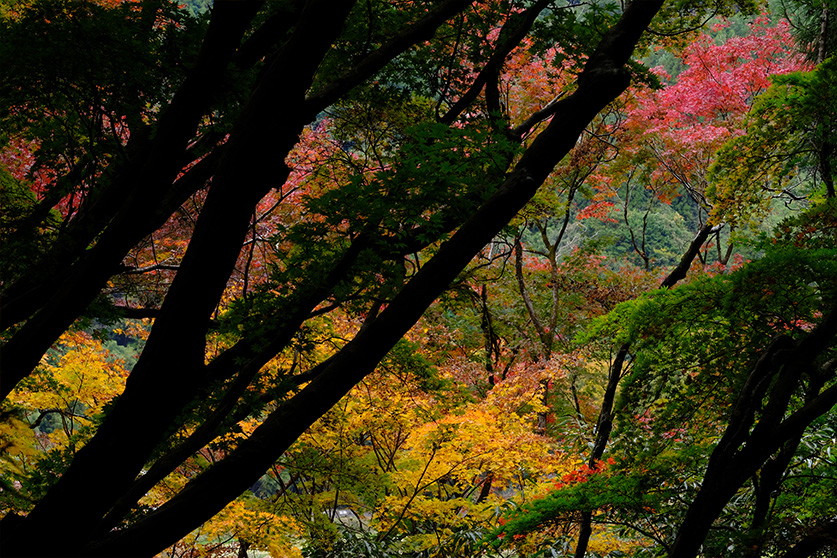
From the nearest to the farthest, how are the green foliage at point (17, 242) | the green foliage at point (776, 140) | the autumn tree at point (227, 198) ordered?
1. the autumn tree at point (227, 198)
2. the green foliage at point (17, 242)
3. the green foliage at point (776, 140)

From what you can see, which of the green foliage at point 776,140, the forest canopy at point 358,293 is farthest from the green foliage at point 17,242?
the green foliage at point 776,140

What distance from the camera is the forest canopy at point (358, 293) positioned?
1801mm

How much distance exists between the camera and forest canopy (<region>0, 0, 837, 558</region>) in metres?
1.80

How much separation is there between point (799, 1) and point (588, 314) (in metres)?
7.65

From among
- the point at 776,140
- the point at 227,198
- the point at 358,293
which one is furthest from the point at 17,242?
the point at 776,140

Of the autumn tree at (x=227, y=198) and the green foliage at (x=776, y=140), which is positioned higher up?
the green foliage at (x=776, y=140)

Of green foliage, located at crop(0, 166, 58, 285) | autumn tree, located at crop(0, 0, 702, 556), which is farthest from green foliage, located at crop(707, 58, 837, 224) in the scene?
green foliage, located at crop(0, 166, 58, 285)

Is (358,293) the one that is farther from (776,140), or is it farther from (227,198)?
(776,140)

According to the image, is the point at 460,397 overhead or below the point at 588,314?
below

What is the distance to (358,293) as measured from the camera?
3.33 meters

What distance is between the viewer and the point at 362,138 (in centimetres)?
668

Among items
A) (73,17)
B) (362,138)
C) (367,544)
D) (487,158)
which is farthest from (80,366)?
(487,158)

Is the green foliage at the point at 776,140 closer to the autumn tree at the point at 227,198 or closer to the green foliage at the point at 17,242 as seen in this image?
the autumn tree at the point at 227,198

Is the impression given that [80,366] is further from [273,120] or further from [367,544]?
[273,120]
